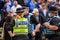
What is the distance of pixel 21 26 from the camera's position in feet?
12.2

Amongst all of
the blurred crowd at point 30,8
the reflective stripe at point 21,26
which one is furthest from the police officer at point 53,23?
the reflective stripe at point 21,26

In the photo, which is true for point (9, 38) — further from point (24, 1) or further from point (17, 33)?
point (24, 1)

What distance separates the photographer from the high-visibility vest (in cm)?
372

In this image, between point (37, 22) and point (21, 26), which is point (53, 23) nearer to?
point (37, 22)

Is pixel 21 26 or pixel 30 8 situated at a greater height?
pixel 30 8

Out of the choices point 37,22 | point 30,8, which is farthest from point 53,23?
point 30,8

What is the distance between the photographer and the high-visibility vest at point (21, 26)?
12.2 feet

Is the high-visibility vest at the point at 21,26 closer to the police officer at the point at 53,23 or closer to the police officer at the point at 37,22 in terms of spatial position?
the police officer at the point at 37,22

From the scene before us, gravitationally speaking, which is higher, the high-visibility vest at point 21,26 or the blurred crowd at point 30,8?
the blurred crowd at point 30,8

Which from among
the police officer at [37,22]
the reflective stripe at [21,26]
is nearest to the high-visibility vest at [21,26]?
the reflective stripe at [21,26]

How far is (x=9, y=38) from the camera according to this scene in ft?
12.3

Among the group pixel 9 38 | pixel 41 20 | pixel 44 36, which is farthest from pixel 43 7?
pixel 9 38

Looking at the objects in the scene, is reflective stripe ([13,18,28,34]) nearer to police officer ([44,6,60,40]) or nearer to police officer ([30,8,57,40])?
police officer ([30,8,57,40])

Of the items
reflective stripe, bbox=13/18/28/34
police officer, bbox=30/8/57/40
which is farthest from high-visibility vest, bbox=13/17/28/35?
police officer, bbox=30/8/57/40
